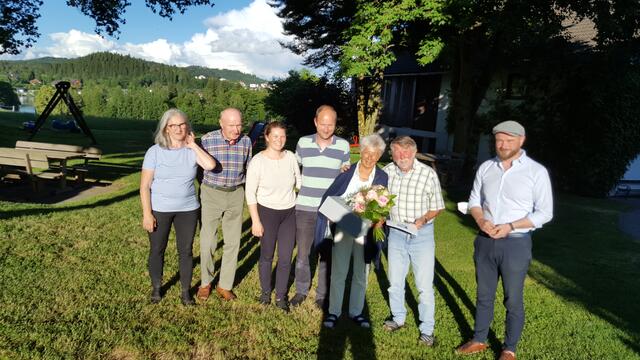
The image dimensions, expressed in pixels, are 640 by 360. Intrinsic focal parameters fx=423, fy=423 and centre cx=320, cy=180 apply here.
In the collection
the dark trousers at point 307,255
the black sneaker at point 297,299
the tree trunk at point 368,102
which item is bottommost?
the black sneaker at point 297,299

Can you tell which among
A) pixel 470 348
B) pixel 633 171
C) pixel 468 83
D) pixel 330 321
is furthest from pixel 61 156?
pixel 633 171

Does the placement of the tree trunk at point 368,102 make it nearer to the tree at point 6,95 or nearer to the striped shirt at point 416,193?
the striped shirt at point 416,193

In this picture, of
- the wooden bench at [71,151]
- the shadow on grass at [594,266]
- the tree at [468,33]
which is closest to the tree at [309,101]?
the tree at [468,33]

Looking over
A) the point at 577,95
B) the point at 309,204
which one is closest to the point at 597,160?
the point at 577,95

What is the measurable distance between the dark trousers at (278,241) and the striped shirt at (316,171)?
19 cm

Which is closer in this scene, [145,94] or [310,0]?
[310,0]

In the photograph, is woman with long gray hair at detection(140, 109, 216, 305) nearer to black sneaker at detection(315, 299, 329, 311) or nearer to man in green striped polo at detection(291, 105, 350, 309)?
man in green striped polo at detection(291, 105, 350, 309)

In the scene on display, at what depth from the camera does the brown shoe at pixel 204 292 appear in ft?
14.8

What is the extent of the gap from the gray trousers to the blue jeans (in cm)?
161

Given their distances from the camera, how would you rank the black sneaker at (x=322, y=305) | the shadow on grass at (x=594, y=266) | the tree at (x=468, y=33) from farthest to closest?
1. the tree at (x=468, y=33)
2. the shadow on grass at (x=594, y=266)
3. the black sneaker at (x=322, y=305)

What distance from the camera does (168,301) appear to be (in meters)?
4.40

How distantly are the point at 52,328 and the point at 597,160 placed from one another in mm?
14558

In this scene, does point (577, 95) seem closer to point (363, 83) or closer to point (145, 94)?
point (363, 83)

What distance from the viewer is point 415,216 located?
12.3 ft
